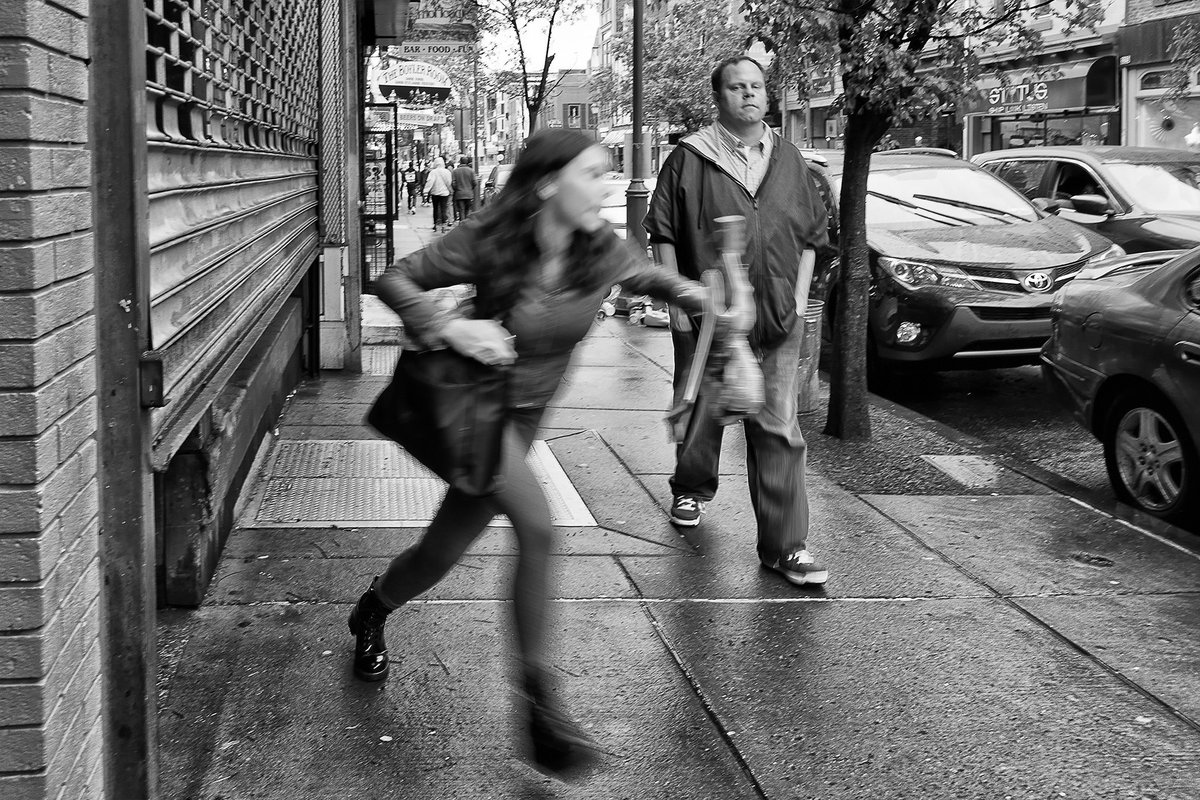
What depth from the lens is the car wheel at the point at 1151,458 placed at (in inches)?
253

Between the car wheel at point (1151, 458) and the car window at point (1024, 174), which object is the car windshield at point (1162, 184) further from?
the car wheel at point (1151, 458)

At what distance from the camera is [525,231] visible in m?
3.50

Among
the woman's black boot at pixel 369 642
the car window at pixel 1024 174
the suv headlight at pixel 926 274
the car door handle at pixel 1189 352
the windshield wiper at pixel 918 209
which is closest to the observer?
the woman's black boot at pixel 369 642

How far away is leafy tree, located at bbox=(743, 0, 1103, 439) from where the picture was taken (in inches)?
289

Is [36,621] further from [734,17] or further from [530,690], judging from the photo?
[734,17]

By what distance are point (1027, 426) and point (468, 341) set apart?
698cm

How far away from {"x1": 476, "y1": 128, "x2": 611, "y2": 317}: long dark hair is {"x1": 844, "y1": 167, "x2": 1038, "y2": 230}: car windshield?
7.85 metres

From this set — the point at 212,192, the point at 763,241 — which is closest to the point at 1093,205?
the point at 763,241

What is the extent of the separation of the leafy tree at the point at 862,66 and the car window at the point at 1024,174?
19.1 feet

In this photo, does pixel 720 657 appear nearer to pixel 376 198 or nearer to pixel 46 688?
pixel 46 688

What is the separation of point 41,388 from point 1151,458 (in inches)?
220

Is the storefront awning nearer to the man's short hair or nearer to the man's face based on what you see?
the man's short hair

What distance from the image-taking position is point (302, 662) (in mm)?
4352

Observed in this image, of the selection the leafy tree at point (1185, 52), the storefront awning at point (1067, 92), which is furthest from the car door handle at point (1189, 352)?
the storefront awning at point (1067, 92)
